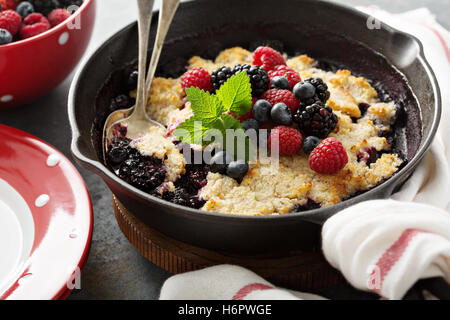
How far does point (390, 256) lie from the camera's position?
1.47 meters

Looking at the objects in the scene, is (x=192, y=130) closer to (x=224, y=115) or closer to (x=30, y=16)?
(x=224, y=115)

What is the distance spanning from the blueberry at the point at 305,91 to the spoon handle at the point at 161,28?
61 cm

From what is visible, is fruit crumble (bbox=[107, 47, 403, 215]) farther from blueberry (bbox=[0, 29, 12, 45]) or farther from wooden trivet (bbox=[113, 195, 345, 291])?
blueberry (bbox=[0, 29, 12, 45])

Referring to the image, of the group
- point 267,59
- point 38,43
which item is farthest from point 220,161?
point 38,43

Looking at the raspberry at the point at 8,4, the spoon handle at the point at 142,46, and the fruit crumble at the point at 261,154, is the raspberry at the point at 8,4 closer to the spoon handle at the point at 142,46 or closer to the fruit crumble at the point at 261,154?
the spoon handle at the point at 142,46

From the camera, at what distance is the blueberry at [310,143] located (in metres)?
1.87

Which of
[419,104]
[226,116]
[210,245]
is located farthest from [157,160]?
[419,104]

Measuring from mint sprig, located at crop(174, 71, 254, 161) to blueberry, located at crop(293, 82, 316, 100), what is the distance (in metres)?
0.17

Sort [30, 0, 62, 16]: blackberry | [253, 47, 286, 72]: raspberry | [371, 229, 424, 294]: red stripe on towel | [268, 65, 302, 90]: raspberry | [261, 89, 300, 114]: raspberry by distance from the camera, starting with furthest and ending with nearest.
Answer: [30, 0, 62, 16]: blackberry → [253, 47, 286, 72]: raspberry → [268, 65, 302, 90]: raspberry → [261, 89, 300, 114]: raspberry → [371, 229, 424, 294]: red stripe on towel

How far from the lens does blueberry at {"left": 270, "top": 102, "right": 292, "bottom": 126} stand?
6.10 ft

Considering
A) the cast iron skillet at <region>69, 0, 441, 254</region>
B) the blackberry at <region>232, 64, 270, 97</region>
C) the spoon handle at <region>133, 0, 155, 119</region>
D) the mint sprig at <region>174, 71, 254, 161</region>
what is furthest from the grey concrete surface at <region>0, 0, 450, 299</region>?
the blackberry at <region>232, 64, 270, 97</region>

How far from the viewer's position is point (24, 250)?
5.95 ft
